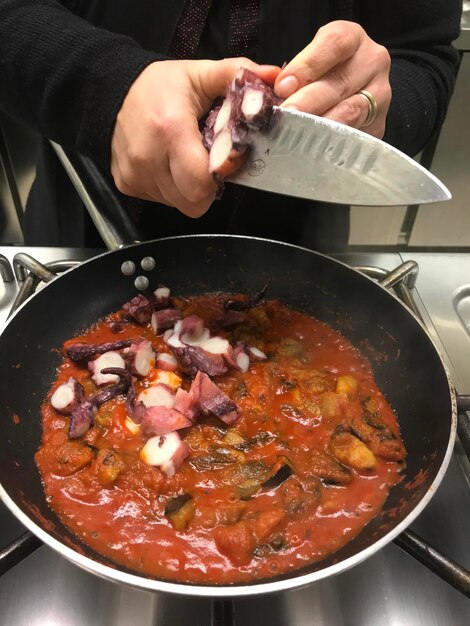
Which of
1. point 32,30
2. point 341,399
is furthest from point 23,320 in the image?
point 341,399

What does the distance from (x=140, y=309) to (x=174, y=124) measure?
1.93 feet

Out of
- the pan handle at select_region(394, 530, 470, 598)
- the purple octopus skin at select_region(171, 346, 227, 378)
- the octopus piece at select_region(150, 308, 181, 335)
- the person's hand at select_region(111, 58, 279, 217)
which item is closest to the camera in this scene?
the pan handle at select_region(394, 530, 470, 598)

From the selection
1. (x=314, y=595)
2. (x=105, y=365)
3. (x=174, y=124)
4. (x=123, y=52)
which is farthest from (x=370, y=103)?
(x=314, y=595)

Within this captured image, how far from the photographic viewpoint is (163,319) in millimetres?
1357

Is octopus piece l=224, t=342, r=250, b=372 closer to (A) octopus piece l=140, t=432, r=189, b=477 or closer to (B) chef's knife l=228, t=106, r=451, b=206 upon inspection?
(A) octopus piece l=140, t=432, r=189, b=477

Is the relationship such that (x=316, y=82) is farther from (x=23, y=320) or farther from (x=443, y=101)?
(x=23, y=320)

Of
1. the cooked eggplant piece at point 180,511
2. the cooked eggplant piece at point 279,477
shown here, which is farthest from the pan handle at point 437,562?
the cooked eggplant piece at point 180,511

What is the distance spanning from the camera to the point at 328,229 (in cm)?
163

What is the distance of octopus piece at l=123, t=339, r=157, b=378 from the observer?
1242 mm

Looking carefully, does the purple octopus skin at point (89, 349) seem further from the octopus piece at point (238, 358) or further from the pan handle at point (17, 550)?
the pan handle at point (17, 550)

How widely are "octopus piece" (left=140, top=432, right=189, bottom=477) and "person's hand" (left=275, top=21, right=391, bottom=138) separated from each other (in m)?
0.70

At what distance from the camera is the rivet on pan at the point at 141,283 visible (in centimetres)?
142

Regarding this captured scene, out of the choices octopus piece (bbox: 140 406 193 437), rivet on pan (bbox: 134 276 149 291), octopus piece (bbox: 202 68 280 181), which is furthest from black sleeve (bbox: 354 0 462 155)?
octopus piece (bbox: 140 406 193 437)

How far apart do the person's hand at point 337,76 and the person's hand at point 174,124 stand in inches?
2.1
